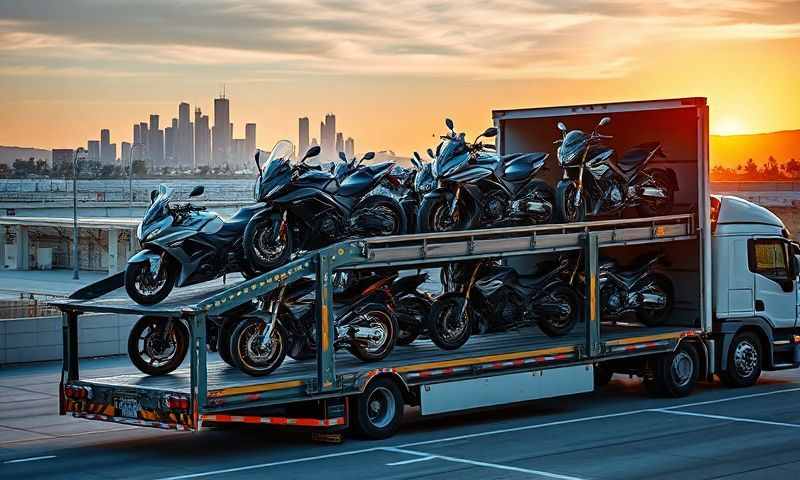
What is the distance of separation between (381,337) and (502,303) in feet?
8.78

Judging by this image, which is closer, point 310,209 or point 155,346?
point 155,346

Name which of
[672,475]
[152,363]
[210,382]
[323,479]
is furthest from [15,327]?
[672,475]

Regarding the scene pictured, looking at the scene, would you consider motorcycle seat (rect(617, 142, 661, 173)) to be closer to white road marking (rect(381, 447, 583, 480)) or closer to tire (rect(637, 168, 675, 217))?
tire (rect(637, 168, 675, 217))

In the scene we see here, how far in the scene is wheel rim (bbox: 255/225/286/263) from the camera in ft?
51.2

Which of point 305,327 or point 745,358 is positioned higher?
point 305,327

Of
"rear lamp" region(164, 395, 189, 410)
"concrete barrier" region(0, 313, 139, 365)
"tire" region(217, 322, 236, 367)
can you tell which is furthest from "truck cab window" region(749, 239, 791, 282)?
"concrete barrier" region(0, 313, 139, 365)

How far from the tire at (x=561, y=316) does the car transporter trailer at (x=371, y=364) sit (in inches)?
7.0

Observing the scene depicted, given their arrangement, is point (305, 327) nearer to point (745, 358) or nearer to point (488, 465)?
point (488, 465)

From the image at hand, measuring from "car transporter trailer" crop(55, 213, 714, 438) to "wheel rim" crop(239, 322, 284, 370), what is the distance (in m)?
0.20

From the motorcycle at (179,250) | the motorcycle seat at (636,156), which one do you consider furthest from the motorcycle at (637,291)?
the motorcycle at (179,250)

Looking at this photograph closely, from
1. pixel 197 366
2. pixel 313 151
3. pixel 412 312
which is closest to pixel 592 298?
pixel 412 312

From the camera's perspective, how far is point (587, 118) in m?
20.6

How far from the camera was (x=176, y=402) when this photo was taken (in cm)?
1391

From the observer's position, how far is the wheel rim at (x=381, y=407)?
1574 centimetres
